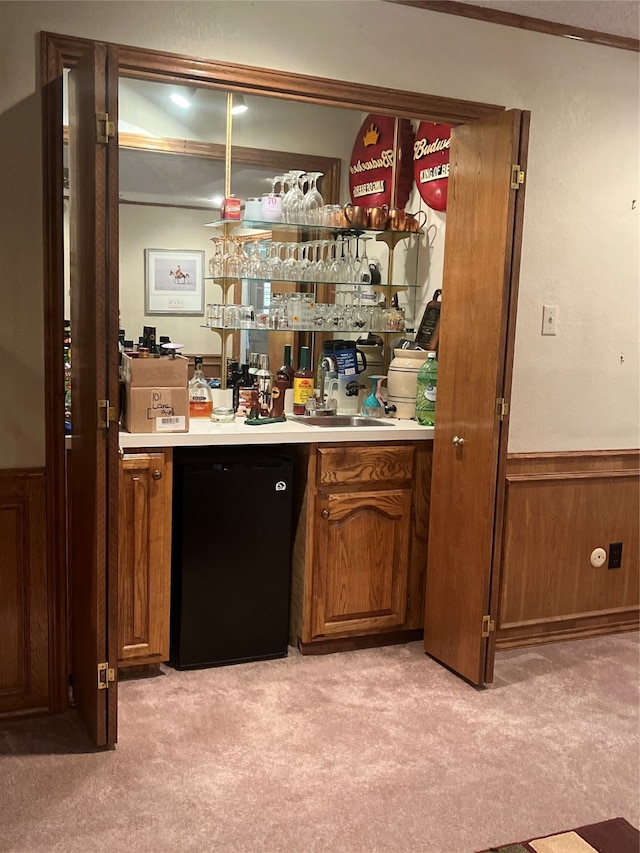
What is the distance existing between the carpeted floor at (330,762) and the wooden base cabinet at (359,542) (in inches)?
6.8

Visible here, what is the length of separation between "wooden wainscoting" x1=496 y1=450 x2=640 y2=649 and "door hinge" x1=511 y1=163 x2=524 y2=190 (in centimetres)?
108

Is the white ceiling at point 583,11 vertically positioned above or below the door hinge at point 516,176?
above

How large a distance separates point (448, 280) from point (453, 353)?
278 mm

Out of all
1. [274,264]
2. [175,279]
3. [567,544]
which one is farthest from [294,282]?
[567,544]

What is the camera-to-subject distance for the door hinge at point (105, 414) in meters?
2.22

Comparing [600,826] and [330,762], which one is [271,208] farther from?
[600,826]

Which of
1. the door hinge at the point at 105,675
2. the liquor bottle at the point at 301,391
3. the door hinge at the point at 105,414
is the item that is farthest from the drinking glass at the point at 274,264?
the door hinge at the point at 105,675

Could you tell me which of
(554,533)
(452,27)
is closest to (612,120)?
(452,27)

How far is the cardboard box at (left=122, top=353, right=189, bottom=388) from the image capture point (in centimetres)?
269

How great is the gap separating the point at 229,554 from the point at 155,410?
61cm

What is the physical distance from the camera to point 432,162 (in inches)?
140

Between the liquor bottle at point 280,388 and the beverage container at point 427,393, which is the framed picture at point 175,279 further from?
the beverage container at point 427,393

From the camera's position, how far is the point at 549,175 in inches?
122

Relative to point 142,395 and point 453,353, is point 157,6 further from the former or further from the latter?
point 453,353
